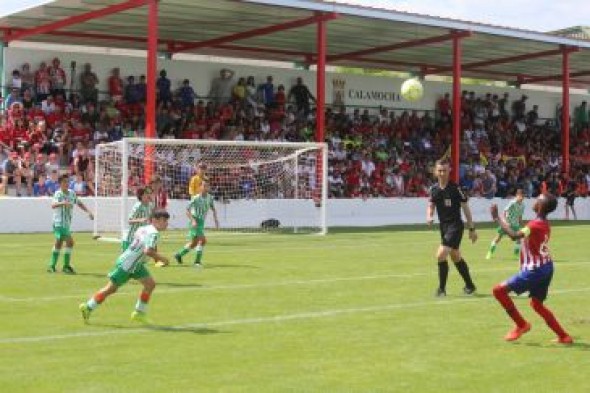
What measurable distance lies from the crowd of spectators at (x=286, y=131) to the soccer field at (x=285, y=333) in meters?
11.3

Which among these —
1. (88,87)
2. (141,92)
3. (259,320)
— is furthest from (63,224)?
(141,92)

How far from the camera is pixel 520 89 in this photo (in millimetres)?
49625

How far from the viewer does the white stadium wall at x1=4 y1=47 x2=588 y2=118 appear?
3412 centimetres

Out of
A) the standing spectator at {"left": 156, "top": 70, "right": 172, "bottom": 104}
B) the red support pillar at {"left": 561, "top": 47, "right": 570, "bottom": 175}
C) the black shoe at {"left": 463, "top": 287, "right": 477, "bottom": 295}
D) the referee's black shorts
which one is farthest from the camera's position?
the red support pillar at {"left": 561, "top": 47, "right": 570, "bottom": 175}

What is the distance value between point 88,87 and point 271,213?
8.17 m

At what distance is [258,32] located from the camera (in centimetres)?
3378

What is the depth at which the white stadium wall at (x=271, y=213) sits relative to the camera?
26.9 metres

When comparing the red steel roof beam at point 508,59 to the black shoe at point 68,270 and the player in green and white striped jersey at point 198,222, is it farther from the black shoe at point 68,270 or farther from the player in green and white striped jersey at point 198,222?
the black shoe at point 68,270

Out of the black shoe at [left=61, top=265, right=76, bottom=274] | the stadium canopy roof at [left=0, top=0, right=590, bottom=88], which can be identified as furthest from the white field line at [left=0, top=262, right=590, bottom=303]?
the stadium canopy roof at [left=0, top=0, right=590, bottom=88]

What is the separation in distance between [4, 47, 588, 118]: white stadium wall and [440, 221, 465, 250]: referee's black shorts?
2273 cm

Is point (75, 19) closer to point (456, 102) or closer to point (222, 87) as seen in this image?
point (222, 87)

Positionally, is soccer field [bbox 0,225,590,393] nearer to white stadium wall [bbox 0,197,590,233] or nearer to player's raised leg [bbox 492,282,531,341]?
player's raised leg [bbox 492,282,531,341]

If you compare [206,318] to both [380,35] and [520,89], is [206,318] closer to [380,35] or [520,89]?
[380,35]

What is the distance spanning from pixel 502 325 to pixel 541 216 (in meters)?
1.74
